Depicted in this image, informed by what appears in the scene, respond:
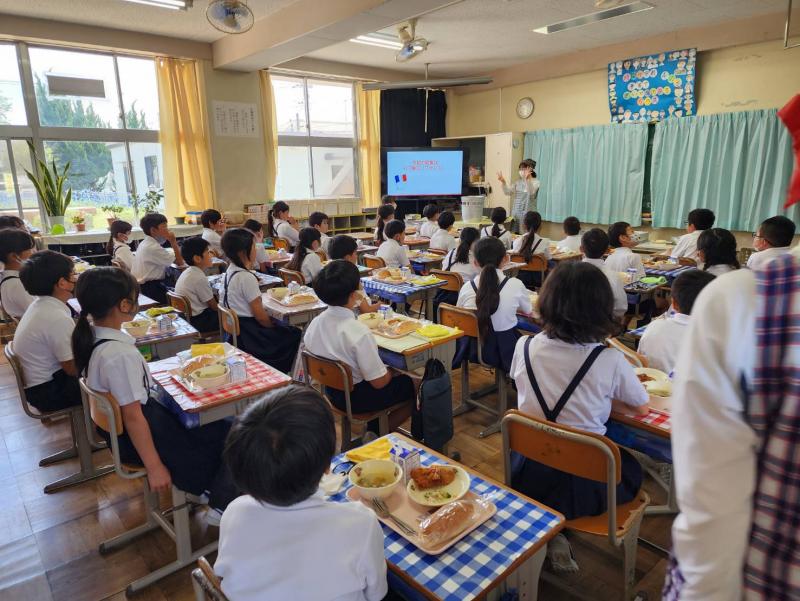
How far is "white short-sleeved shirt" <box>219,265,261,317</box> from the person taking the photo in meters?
3.48

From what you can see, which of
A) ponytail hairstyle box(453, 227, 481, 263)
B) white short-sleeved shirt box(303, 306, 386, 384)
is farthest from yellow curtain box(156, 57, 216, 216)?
white short-sleeved shirt box(303, 306, 386, 384)

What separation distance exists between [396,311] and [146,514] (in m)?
2.80

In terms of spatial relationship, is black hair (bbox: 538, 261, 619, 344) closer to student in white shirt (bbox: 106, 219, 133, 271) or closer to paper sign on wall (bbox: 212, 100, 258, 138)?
student in white shirt (bbox: 106, 219, 133, 271)

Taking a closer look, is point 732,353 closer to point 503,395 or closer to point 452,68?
point 503,395

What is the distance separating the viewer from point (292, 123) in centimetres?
842

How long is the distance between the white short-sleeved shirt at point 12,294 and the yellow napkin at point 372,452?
2967 millimetres

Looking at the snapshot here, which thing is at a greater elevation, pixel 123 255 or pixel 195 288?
pixel 123 255

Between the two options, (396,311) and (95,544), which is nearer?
(95,544)

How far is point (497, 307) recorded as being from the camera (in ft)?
9.98

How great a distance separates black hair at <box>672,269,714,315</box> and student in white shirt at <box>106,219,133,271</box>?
15.2ft

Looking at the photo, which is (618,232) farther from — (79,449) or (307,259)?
(79,449)

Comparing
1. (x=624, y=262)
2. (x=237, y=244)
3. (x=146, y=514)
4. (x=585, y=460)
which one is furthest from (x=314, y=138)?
(x=585, y=460)

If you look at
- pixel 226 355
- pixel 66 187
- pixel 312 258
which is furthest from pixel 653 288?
pixel 66 187

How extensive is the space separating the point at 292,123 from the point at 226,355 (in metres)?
6.84
